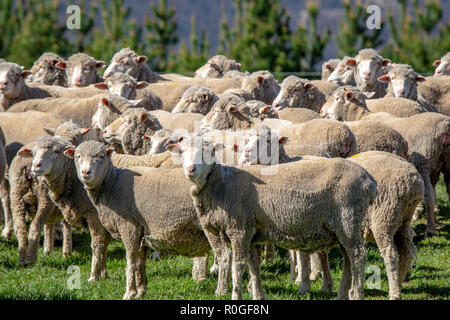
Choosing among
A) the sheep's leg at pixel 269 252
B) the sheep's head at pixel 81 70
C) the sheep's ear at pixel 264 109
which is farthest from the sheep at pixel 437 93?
the sheep's head at pixel 81 70

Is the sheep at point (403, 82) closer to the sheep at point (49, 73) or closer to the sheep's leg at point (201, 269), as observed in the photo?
the sheep's leg at point (201, 269)

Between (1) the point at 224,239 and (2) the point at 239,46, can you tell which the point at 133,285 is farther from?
(2) the point at 239,46

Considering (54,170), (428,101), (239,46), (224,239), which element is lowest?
(224,239)

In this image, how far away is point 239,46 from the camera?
26.1 meters

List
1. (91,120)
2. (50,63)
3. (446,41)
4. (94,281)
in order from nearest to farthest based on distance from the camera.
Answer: (94,281)
(91,120)
(50,63)
(446,41)

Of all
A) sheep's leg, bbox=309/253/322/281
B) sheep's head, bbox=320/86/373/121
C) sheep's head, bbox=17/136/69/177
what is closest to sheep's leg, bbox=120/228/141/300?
sheep's head, bbox=17/136/69/177

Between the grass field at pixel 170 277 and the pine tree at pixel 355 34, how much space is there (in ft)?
51.3

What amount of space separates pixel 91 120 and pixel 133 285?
14.7ft

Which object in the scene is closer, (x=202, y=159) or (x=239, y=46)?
(x=202, y=159)

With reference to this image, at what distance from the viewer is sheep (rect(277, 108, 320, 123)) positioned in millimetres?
10477

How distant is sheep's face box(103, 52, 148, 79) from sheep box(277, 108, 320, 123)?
392 centimetres

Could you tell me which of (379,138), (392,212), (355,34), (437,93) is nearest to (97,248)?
(392,212)

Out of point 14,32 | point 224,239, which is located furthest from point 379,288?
point 14,32

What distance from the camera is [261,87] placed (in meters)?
12.0
